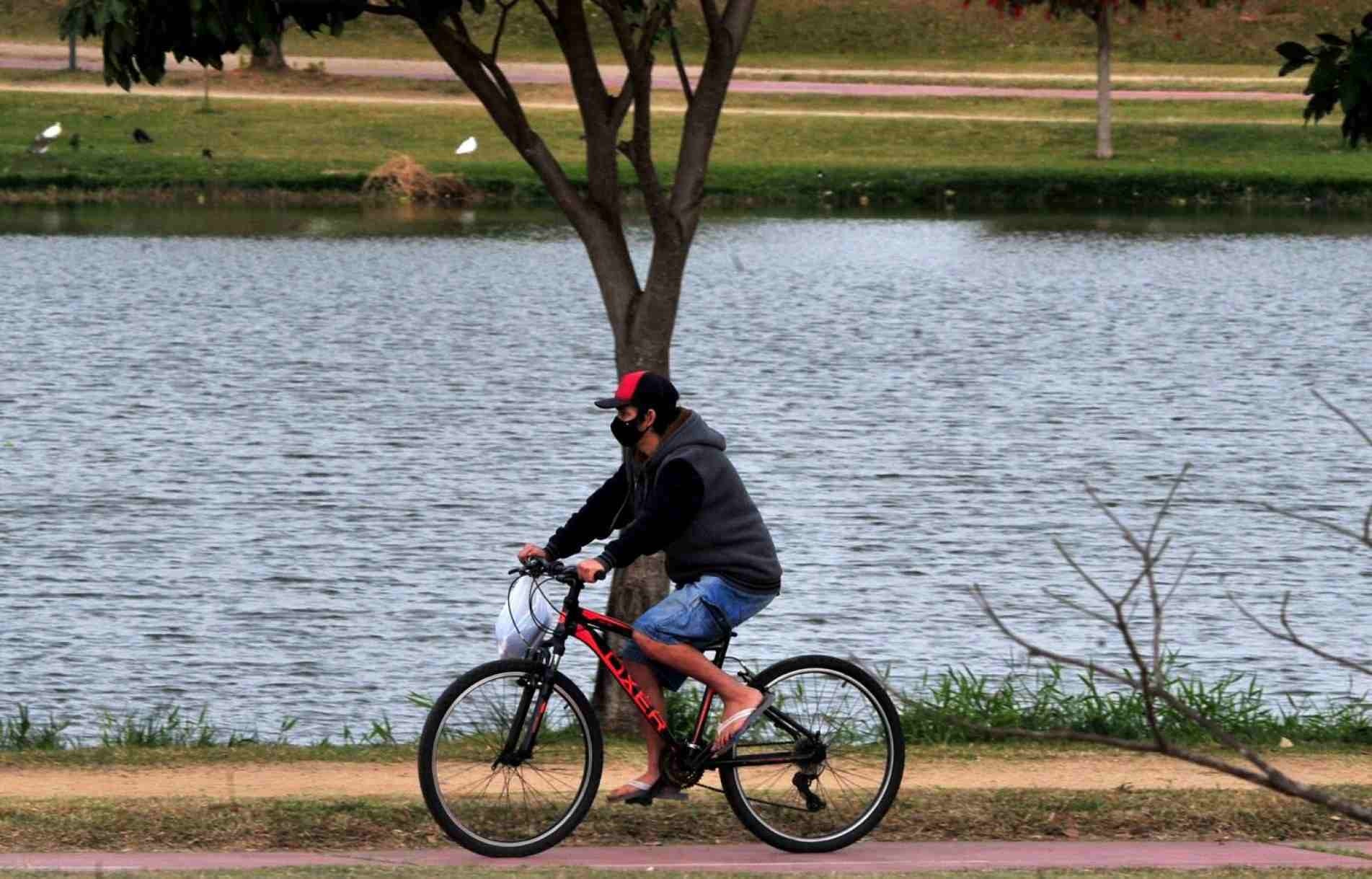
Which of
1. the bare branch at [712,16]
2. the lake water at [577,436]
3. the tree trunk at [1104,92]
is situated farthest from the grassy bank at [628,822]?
the tree trunk at [1104,92]

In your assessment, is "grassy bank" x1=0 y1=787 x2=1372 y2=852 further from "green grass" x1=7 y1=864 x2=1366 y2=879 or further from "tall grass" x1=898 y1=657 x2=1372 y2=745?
"tall grass" x1=898 y1=657 x2=1372 y2=745

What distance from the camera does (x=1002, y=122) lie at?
181 feet

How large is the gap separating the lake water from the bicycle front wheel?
487cm

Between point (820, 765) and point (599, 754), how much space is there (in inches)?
32.9

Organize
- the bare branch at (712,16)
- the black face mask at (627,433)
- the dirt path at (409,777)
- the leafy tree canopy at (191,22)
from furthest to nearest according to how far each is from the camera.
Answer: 1. the bare branch at (712,16)
2. the leafy tree canopy at (191,22)
3. the dirt path at (409,777)
4. the black face mask at (627,433)

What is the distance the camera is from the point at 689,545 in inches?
328

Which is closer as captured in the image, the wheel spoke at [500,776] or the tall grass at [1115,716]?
the wheel spoke at [500,776]

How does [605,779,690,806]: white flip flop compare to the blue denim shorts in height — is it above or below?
below

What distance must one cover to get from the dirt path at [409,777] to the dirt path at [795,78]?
47.5 m

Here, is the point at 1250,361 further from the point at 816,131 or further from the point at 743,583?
the point at 816,131

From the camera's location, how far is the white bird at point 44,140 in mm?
48594

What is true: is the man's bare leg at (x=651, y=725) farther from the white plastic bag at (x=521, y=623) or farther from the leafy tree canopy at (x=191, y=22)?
the leafy tree canopy at (x=191, y=22)

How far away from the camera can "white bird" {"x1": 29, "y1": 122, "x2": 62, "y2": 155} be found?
48.6m

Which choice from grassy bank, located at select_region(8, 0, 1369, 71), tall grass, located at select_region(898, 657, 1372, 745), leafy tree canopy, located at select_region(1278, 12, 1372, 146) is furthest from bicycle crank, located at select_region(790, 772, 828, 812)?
grassy bank, located at select_region(8, 0, 1369, 71)
